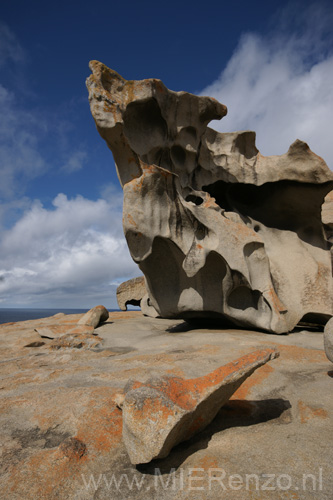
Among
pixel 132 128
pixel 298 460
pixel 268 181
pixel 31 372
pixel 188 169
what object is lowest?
pixel 298 460

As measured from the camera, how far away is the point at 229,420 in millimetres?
2279

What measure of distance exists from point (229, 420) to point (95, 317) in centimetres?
620

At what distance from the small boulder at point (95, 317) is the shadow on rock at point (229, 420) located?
5.75 meters

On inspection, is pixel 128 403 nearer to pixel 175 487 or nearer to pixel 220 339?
pixel 175 487

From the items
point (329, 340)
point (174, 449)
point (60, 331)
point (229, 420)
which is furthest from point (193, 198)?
point (174, 449)

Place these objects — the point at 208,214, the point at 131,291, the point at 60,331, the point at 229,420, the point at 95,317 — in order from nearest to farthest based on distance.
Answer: the point at 229,420, the point at 208,214, the point at 60,331, the point at 95,317, the point at 131,291

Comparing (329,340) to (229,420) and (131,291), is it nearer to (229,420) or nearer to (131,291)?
(229,420)

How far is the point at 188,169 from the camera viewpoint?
808 centimetres

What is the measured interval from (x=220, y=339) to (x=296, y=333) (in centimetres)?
213

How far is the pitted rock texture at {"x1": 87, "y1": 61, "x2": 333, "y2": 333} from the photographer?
6.47 metres

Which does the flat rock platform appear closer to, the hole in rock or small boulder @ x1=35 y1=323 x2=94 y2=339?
small boulder @ x1=35 y1=323 x2=94 y2=339

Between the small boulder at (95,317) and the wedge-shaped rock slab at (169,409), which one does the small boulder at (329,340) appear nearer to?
the wedge-shaped rock slab at (169,409)

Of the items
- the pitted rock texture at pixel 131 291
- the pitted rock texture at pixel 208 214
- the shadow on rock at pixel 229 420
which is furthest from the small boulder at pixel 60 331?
the pitted rock texture at pixel 131 291

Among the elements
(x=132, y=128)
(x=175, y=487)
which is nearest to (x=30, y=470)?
(x=175, y=487)
